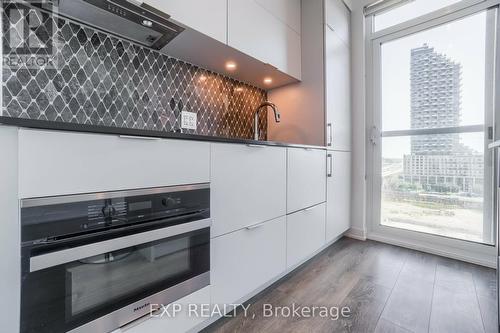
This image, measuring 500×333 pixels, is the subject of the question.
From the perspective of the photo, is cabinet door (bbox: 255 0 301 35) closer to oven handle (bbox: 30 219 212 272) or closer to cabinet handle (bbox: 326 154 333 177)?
cabinet handle (bbox: 326 154 333 177)

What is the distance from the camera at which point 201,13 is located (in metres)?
1.32

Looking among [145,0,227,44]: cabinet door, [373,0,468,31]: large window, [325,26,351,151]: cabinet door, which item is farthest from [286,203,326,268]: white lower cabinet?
[373,0,468,31]: large window

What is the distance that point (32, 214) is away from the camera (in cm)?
65

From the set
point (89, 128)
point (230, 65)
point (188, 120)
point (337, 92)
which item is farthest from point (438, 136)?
point (89, 128)

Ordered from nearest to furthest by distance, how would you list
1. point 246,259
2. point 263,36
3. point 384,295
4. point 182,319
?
point 182,319 < point 246,259 < point 384,295 < point 263,36

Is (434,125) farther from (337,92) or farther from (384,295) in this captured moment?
(384,295)

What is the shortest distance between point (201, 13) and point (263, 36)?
0.56 m

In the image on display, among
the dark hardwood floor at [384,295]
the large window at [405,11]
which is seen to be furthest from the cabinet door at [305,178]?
the large window at [405,11]

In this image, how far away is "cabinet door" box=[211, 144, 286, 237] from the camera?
3.69 feet

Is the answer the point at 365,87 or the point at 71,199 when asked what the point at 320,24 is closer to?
the point at 365,87

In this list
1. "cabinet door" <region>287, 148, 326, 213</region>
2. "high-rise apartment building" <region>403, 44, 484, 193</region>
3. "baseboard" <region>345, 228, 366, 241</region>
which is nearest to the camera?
"cabinet door" <region>287, 148, 326, 213</region>

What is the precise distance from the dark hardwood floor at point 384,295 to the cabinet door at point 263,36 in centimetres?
162

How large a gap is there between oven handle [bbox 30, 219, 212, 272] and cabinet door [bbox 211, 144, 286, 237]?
184 millimetres

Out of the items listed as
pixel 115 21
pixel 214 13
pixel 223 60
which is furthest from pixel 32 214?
pixel 223 60
